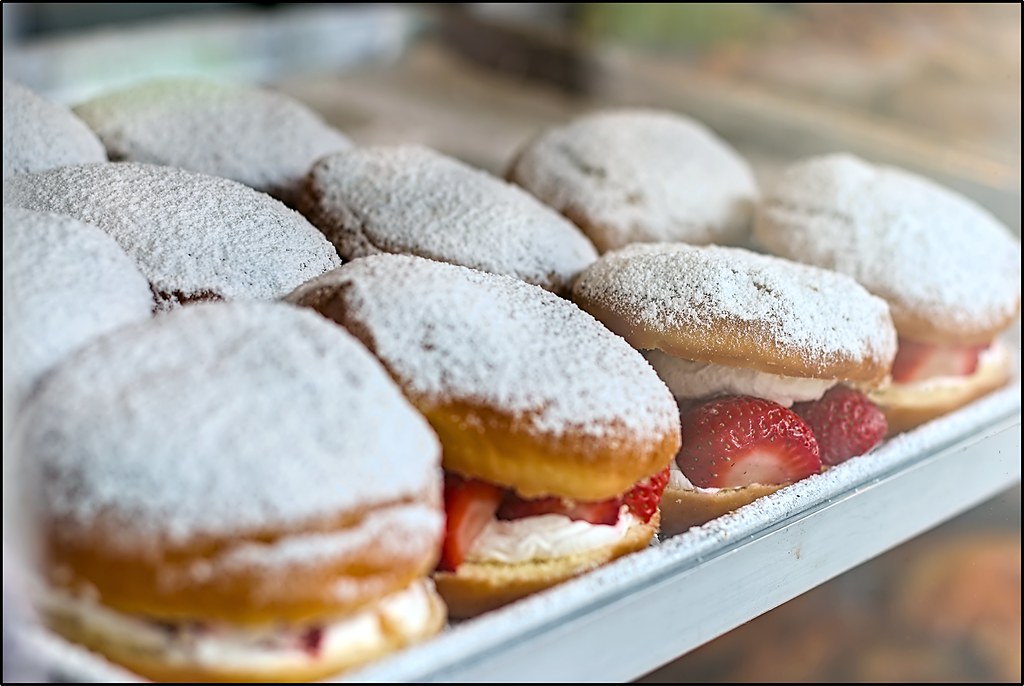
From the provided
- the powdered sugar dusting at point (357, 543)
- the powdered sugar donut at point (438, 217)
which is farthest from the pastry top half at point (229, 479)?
the powdered sugar donut at point (438, 217)

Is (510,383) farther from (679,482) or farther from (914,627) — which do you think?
(914,627)

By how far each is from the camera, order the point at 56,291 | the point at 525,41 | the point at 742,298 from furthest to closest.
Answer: the point at 525,41
the point at 742,298
the point at 56,291

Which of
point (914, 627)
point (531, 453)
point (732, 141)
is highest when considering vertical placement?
point (531, 453)

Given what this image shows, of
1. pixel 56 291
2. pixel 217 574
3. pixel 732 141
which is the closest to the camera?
pixel 217 574

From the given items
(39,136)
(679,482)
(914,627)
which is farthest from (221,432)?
(914,627)

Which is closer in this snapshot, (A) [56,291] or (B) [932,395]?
(A) [56,291]

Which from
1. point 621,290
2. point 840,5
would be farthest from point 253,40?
point 621,290

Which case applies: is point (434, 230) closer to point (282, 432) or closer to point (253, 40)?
point (282, 432)
